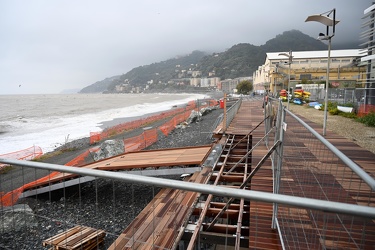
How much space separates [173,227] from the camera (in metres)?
4.85

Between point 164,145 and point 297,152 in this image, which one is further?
point 164,145

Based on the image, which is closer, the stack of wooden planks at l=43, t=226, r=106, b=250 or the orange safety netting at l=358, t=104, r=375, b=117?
the stack of wooden planks at l=43, t=226, r=106, b=250

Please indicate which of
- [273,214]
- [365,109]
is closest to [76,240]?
[273,214]

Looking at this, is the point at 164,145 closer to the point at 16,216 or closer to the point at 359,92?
the point at 16,216

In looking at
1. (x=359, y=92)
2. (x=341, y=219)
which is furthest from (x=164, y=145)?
(x=359, y=92)

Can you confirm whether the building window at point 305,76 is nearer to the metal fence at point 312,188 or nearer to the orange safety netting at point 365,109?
the orange safety netting at point 365,109

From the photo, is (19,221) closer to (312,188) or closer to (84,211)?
(84,211)

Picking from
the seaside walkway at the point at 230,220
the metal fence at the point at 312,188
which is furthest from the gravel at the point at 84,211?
the metal fence at the point at 312,188

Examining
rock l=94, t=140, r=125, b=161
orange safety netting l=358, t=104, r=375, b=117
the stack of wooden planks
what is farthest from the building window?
the stack of wooden planks

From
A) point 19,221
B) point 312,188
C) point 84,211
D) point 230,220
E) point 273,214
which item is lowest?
point 84,211

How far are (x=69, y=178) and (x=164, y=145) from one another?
25.8 ft

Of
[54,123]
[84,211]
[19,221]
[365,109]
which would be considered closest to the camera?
[19,221]

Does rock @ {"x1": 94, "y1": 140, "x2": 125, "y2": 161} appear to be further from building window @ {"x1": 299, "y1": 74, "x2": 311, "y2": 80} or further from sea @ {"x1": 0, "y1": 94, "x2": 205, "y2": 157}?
building window @ {"x1": 299, "y1": 74, "x2": 311, "y2": 80}

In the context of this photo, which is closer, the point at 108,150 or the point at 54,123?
the point at 108,150
